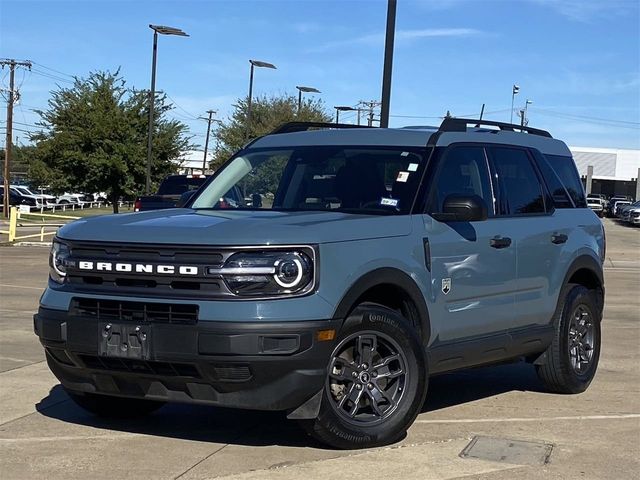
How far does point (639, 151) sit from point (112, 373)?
96604mm

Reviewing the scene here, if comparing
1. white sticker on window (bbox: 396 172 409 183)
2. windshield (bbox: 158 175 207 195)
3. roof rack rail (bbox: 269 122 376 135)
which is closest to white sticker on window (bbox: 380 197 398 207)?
white sticker on window (bbox: 396 172 409 183)

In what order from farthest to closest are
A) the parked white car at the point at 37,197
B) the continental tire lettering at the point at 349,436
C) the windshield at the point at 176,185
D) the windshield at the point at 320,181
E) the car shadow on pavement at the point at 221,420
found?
the parked white car at the point at 37,197
the windshield at the point at 176,185
the windshield at the point at 320,181
the car shadow on pavement at the point at 221,420
the continental tire lettering at the point at 349,436

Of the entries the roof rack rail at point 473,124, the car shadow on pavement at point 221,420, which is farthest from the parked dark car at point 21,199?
the roof rack rail at point 473,124

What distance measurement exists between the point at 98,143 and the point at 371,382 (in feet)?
122

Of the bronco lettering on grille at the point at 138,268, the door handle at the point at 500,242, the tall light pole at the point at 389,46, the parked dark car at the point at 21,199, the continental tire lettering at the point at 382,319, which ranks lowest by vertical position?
the parked dark car at the point at 21,199

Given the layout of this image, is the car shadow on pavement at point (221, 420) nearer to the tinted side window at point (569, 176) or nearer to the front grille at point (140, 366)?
the front grille at point (140, 366)

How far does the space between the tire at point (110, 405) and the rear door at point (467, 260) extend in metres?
2.03

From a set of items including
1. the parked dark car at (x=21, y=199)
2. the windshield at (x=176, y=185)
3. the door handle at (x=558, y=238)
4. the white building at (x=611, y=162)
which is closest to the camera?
the door handle at (x=558, y=238)

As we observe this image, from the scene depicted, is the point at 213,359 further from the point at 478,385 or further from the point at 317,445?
the point at 478,385

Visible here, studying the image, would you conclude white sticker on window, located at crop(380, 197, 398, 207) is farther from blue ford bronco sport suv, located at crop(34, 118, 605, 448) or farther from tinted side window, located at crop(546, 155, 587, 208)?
tinted side window, located at crop(546, 155, 587, 208)

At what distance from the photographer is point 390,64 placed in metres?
15.7

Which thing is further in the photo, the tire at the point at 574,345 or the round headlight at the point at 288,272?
the tire at the point at 574,345

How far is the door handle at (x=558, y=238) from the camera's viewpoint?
23.7 feet

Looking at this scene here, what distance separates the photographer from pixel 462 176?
260 inches
